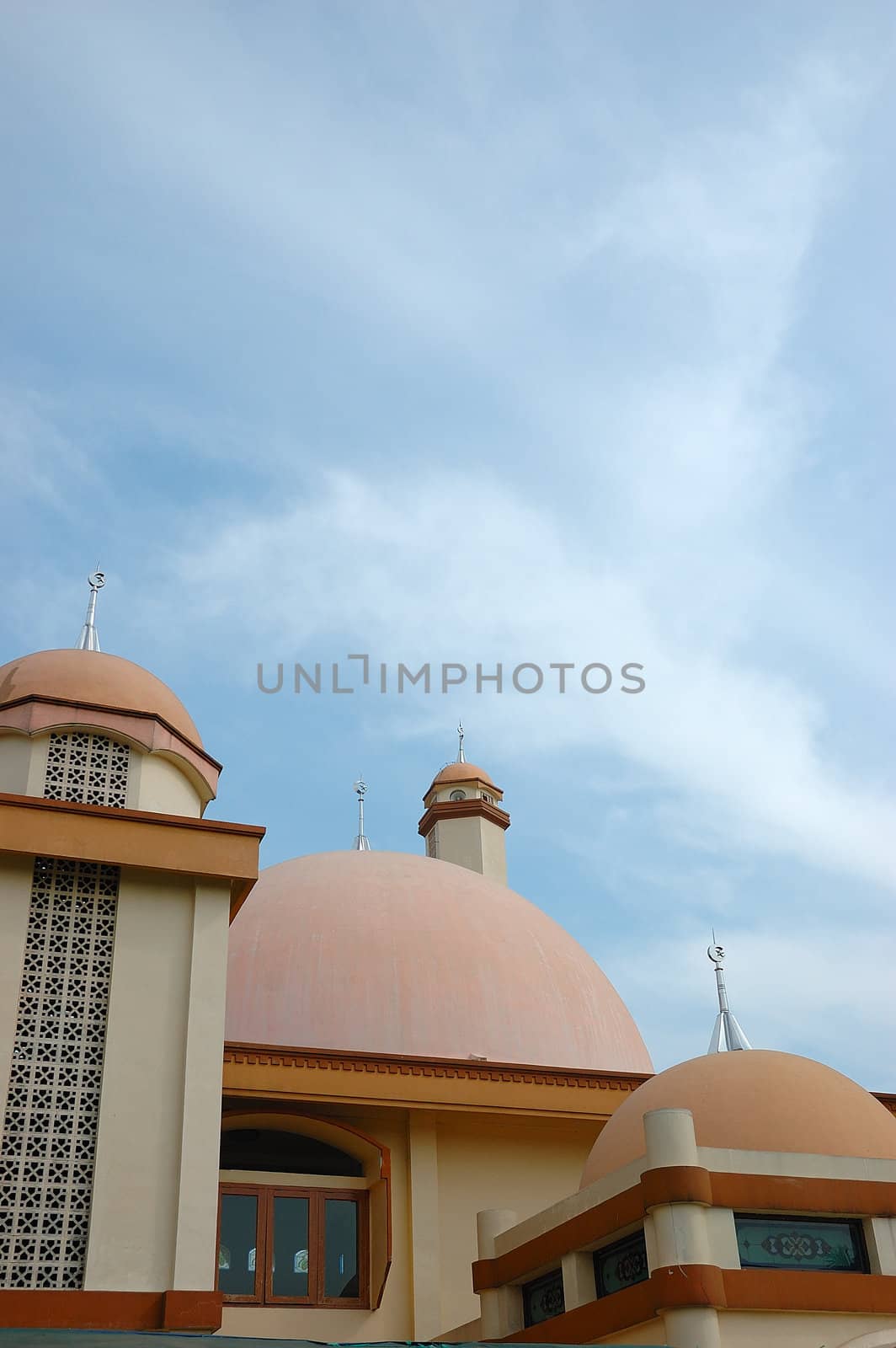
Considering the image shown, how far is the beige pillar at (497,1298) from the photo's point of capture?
1170 cm

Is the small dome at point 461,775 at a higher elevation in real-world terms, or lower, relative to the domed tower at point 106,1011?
higher

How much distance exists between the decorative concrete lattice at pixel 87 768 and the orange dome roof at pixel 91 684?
→ 343 mm

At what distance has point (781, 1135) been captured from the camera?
1029 centimetres

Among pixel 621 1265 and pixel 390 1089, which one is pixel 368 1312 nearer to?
pixel 390 1089

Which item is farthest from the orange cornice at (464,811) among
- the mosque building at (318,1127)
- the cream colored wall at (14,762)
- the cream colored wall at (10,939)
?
the cream colored wall at (10,939)

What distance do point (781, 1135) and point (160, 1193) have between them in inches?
186

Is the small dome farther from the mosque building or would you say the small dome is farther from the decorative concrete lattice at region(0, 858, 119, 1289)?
the decorative concrete lattice at region(0, 858, 119, 1289)

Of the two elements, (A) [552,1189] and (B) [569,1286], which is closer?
(B) [569,1286]

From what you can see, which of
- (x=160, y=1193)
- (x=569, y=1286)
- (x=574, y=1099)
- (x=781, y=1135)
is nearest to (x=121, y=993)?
(x=160, y=1193)

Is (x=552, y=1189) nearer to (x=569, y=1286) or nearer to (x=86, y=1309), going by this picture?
(x=569, y=1286)

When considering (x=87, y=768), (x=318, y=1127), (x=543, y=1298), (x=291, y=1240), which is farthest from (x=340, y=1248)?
(x=87, y=768)

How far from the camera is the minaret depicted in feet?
79.8

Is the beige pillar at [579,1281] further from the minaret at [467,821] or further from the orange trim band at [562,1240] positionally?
the minaret at [467,821]

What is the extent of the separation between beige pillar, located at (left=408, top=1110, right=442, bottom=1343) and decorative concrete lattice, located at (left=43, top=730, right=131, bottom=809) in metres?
5.28
